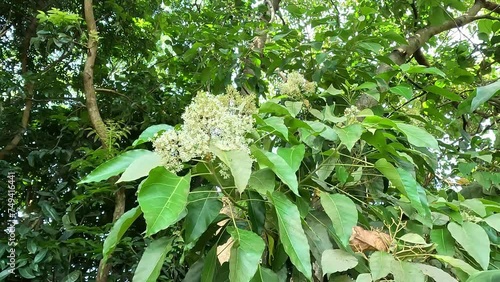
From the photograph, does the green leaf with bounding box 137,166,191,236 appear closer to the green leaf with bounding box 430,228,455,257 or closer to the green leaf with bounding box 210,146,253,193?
the green leaf with bounding box 210,146,253,193

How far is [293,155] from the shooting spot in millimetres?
857

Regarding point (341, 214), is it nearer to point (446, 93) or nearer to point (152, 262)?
point (152, 262)

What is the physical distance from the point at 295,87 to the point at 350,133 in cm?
44

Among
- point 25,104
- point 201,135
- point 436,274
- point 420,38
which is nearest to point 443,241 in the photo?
point 436,274

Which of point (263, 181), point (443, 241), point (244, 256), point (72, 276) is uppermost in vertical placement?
point (263, 181)

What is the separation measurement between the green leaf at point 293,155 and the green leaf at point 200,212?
6.4 inches

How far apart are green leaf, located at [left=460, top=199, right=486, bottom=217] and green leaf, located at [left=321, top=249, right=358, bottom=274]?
362mm

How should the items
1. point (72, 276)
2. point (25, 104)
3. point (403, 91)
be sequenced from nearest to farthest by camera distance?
point (403, 91), point (72, 276), point (25, 104)

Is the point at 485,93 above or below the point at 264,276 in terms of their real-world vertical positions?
above

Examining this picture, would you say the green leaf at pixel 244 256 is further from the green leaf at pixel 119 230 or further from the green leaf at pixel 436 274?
the green leaf at pixel 436 274

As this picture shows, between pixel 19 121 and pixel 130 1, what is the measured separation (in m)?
0.92

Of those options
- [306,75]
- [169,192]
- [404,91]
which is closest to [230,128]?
[169,192]

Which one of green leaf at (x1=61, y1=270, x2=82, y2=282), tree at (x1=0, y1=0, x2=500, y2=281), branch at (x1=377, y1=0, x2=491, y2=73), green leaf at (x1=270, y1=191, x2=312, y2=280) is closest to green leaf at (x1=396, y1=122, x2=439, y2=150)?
tree at (x1=0, y1=0, x2=500, y2=281)

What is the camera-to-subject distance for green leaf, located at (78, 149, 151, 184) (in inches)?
30.6
